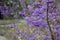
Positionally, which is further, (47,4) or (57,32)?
(57,32)

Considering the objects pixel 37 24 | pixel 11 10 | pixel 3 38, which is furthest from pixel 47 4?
pixel 11 10

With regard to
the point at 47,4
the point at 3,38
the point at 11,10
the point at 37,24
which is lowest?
the point at 3,38

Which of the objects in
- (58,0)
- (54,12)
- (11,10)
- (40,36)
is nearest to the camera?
(54,12)

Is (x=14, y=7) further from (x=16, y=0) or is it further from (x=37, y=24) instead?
(x=37, y=24)

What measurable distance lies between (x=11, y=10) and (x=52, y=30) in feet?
7.14

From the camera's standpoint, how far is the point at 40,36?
250 centimetres

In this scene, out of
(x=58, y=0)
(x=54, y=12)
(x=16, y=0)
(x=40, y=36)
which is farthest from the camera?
(x=16, y=0)

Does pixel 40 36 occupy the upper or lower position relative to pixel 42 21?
lower

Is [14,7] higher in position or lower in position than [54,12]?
lower

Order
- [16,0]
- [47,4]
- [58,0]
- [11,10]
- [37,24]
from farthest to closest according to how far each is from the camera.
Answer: [16,0] < [11,10] < [58,0] < [37,24] < [47,4]

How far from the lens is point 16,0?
4684 millimetres

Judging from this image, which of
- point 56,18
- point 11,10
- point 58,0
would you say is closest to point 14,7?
point 11,10

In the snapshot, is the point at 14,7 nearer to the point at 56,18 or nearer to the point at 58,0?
the point at 58,0

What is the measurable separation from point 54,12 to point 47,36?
11.2 inches
